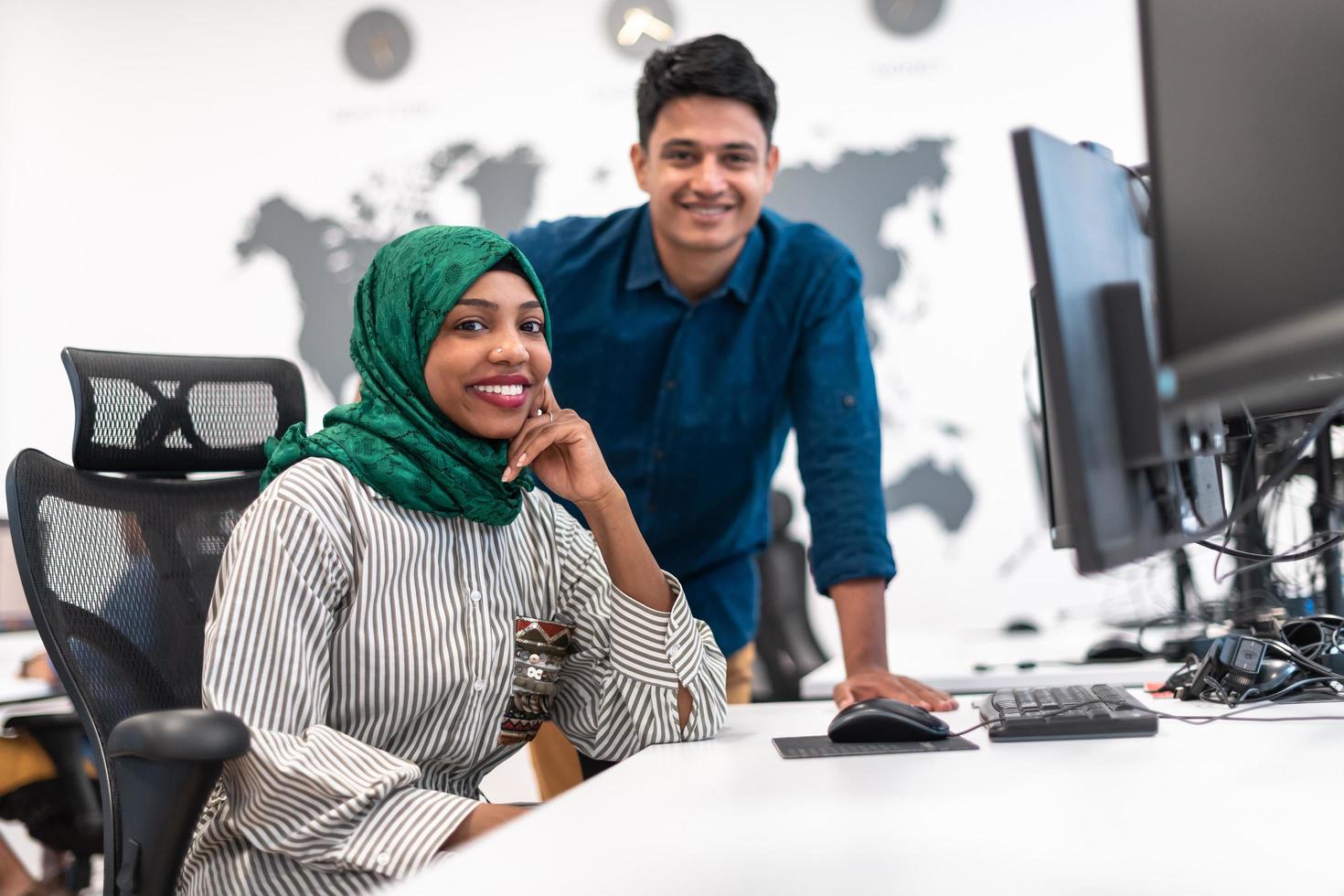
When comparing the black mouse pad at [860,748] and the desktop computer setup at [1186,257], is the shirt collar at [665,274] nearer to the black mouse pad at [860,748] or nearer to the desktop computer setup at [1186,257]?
the black mouse pad at [860,748]

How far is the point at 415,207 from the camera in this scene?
13.5 ft

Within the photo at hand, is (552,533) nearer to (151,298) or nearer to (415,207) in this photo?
(415,207)

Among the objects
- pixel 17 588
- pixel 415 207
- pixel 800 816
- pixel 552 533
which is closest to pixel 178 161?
pixel 415 207

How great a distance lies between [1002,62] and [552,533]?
9.62ft

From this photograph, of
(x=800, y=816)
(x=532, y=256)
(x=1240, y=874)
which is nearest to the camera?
(x=1240, y=874)

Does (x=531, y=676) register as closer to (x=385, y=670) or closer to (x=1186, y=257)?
(x=385, y=670)

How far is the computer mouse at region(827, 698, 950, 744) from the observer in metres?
1.21

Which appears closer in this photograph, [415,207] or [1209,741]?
[1209,741]

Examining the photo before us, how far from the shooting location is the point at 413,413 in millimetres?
1396

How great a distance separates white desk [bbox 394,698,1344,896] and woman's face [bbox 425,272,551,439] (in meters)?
0.46

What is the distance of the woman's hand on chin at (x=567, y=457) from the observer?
142 cm

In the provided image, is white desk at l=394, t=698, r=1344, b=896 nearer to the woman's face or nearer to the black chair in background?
the woman's face

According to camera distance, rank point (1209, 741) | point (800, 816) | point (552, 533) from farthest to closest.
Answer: point (552, 533), point (1209, 741), point (800, 816)

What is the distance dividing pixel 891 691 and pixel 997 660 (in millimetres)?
877
